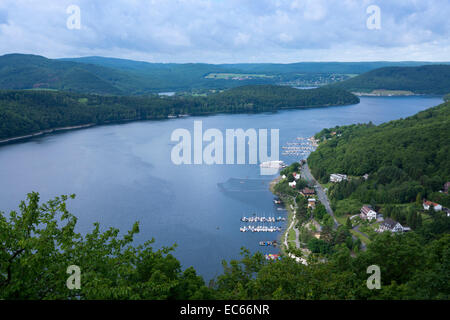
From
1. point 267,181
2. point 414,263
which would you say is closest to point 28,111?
point 267,181

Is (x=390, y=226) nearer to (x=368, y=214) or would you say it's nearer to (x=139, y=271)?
(x=368, y=214)

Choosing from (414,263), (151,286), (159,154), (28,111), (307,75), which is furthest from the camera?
(307,75)

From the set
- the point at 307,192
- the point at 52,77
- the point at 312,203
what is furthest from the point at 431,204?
the point at 52,77

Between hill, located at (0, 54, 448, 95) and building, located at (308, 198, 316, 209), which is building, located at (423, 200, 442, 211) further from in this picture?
hill, located at (0, 54, 448, 95)

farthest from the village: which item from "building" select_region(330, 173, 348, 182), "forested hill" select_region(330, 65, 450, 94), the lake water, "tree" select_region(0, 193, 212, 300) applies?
"forested hill" select_region(330, 65, 450, 94)

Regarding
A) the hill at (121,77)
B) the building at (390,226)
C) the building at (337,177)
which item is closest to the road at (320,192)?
the building at (337,177)
